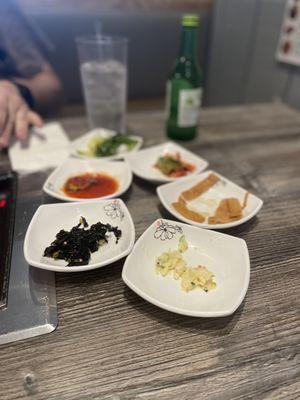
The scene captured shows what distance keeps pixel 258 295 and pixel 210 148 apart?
0.70 meters

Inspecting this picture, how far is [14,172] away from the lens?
986 mm

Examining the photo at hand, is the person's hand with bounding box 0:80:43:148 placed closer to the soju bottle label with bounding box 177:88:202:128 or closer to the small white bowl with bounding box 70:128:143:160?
the small white bowl with bounding box 70:128:143:160

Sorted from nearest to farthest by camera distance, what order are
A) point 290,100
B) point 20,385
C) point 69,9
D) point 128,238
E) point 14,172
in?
point 20,385 < point 128,238 < point 14,172 < point 290,100 < point 69,9

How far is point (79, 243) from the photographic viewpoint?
66 centimetres

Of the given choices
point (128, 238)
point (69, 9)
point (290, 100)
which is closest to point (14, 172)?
point (128, 238)

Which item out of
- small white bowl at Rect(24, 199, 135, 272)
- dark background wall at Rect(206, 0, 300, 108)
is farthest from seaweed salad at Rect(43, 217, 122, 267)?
dark background wall at Rect(206, 0, 300, 108)

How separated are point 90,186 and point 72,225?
0.63 ft

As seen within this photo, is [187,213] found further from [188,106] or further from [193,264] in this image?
[188,106]

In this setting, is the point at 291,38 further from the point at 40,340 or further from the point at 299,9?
the point at 40,340

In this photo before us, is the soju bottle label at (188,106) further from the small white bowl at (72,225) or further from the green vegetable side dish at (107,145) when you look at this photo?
the small white bowl at (72,225)

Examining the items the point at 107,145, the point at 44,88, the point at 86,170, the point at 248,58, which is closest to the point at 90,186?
the point at 86,170

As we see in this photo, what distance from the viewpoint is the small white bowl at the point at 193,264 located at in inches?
21.9

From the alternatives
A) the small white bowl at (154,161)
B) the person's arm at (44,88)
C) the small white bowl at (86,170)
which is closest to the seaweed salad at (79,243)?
the small white bowl at (86,170)

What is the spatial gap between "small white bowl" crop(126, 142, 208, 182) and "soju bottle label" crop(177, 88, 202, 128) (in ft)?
0.43
